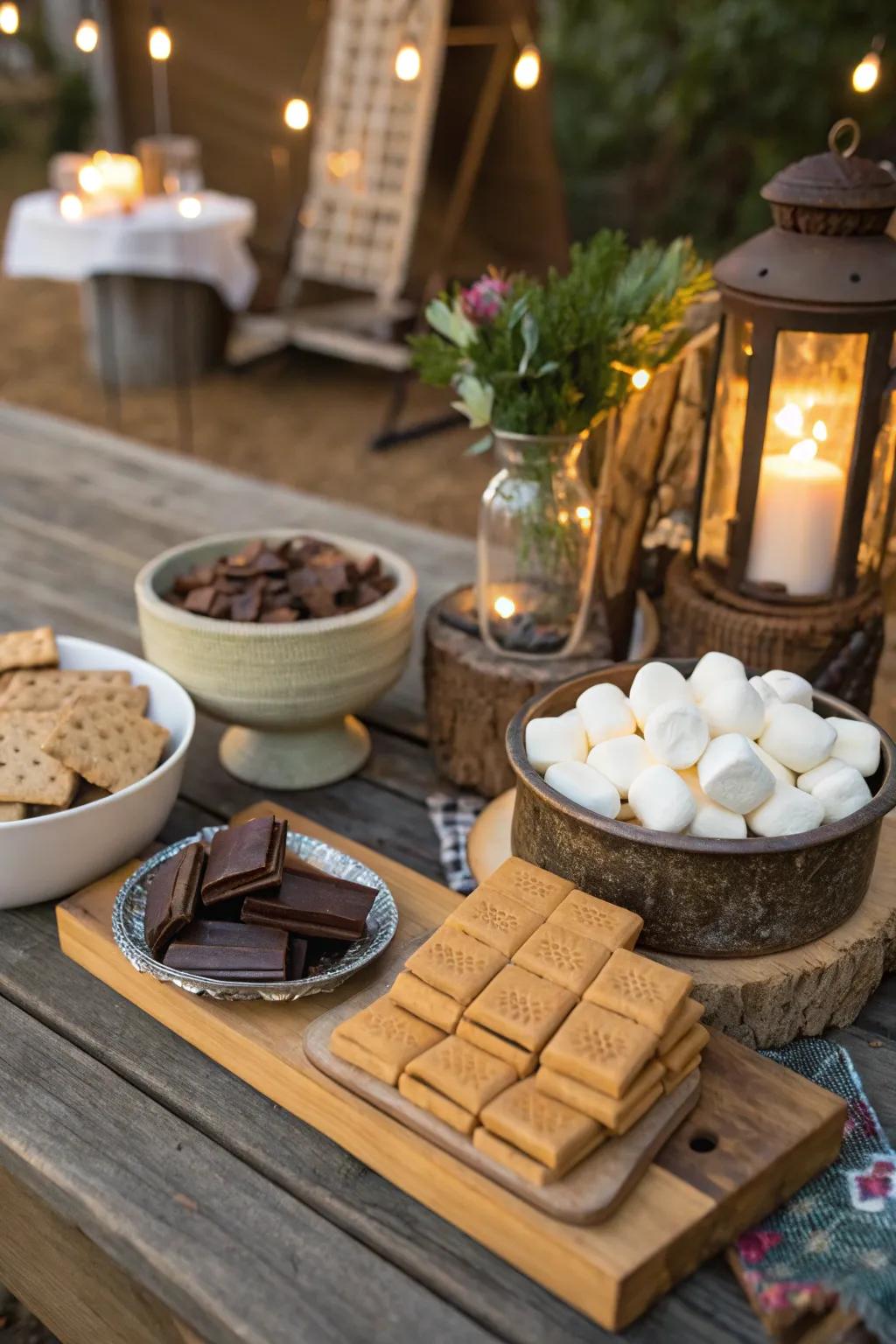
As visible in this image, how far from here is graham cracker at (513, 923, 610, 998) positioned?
1.00 m

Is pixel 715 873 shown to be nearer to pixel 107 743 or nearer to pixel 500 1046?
pixel 500 1046

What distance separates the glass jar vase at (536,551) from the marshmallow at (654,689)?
12.7 inches

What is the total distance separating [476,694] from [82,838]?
0.48 meters

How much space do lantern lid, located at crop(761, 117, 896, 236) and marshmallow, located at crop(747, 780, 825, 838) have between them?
2.15ft

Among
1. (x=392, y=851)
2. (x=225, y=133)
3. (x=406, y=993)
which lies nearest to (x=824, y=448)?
(x=392, y=851)

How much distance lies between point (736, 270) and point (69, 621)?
106 centimetres

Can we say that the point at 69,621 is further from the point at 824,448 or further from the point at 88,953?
the point at 824,448

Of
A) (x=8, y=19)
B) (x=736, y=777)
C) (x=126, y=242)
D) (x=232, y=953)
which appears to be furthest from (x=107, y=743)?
(x=126, y=242)

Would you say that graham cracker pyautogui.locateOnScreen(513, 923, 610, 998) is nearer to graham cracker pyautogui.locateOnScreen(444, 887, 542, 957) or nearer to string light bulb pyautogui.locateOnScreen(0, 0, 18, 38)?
graham cracker pyautogui.locateOnScreen(444, 887, 542, 957)

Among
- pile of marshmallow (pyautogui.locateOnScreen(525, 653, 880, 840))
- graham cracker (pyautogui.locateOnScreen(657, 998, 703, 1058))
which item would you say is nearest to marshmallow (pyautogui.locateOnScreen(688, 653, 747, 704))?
pile of marshmallow (pyautogui.locateOnScreen(525, 653, 880, 840))

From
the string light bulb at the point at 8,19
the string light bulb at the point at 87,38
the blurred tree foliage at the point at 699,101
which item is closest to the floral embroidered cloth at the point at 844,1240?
the string light bulb at the point at 8,19

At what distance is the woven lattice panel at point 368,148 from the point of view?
439 cm

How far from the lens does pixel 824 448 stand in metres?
1.53

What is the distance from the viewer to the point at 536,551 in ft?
4.96
